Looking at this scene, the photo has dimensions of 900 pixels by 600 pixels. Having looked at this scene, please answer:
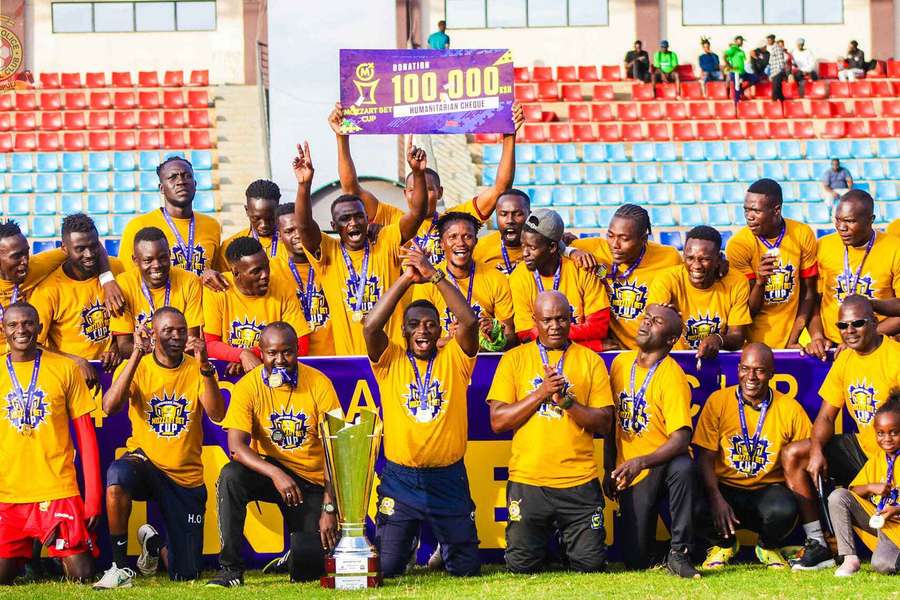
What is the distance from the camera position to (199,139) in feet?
80.9

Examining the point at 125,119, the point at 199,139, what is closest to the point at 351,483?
the point at 199,139

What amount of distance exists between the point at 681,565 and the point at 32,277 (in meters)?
4.48

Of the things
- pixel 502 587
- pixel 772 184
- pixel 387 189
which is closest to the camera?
pixel 502 587

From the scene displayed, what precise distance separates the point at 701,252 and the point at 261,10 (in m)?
19.7

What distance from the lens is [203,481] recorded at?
27.2 feet

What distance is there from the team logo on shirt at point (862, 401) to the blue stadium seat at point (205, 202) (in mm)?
15943

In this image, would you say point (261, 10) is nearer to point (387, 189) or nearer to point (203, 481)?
point (387, 189)

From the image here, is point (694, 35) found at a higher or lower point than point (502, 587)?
higher

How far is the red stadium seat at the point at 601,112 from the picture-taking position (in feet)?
83.7

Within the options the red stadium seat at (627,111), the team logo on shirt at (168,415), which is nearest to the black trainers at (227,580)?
the team logo on shirt at (168,415)

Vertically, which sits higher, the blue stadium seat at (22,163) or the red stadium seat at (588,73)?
the red stadium seat at (588,73)

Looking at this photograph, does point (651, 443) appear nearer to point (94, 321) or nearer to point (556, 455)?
point (556, 455)

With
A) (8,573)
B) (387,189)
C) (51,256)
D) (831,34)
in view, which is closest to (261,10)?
(387,189)

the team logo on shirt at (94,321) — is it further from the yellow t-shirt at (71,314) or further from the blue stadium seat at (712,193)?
the blue stadium seat at (712,193)
